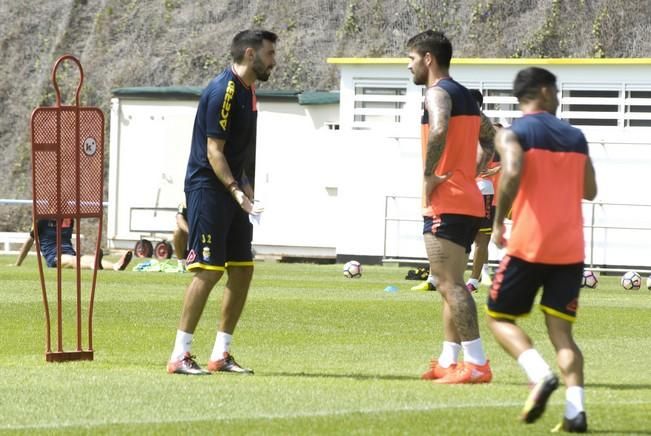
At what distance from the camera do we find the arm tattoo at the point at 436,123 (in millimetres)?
11289

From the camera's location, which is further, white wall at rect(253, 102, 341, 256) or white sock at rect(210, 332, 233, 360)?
white wall at rect(253, 102, 341, 256)

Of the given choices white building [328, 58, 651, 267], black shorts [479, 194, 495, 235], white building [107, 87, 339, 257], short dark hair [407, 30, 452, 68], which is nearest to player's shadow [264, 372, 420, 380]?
short dark hair [407, 30, 452, 68]

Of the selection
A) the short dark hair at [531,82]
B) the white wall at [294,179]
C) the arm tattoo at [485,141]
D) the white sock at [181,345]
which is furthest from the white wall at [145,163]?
the short dark hair at [531,82]

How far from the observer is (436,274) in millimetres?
11375

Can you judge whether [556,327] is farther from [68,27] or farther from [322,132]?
[68,27]

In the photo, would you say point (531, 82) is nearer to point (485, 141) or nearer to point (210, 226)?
point (210, 226)

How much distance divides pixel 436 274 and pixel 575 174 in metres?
2.37

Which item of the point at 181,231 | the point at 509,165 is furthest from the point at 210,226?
the point at 181,231

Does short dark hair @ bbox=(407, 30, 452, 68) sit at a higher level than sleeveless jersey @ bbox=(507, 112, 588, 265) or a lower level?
higher

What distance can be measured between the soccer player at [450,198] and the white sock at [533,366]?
81.0 inches

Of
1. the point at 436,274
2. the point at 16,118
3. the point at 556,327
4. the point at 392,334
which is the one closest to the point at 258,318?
the point at 392,334

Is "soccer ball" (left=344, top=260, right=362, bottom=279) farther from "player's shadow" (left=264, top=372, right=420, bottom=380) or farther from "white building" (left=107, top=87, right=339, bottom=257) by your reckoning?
"player's shadow" (left=264, top=372, right=420, bottom=380)

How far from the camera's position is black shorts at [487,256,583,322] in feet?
30.1

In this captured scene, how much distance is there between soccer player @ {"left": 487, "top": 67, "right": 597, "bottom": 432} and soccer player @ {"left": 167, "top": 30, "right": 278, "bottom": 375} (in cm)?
277
